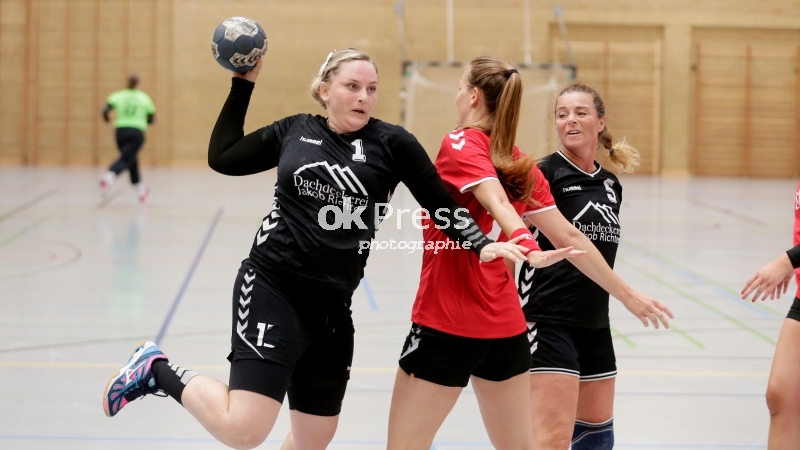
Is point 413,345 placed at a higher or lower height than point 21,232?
higher

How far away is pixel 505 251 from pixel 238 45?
119cm

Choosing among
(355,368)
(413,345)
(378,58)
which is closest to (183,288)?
(355,368)

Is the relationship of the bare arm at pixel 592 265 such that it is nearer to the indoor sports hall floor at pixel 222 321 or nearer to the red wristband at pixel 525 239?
the red wristband at pixel 525 239

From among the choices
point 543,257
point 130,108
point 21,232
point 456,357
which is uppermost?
point 130,108

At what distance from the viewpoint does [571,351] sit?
330 cm

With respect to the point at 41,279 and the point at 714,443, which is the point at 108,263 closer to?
the point at 41,279

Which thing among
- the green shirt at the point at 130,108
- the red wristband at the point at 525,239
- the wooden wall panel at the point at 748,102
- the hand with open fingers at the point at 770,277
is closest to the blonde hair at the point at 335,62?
the red wristband at the point at 525,239

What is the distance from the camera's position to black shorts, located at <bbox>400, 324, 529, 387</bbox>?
291 cm

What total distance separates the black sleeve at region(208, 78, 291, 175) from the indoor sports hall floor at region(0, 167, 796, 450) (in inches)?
62.9

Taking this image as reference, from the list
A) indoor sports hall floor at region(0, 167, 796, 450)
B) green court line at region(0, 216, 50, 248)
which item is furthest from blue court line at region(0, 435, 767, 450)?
green court line at region(0, 216, 50, 248)

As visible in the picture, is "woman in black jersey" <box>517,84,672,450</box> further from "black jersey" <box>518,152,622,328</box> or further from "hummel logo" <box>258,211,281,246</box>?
"hummel logo" <box>258,211,281,246</box>

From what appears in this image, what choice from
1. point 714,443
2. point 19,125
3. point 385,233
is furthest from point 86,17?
point 714,443

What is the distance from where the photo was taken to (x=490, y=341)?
9.65 feet

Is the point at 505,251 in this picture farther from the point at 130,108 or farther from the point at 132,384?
the point at 130,108
